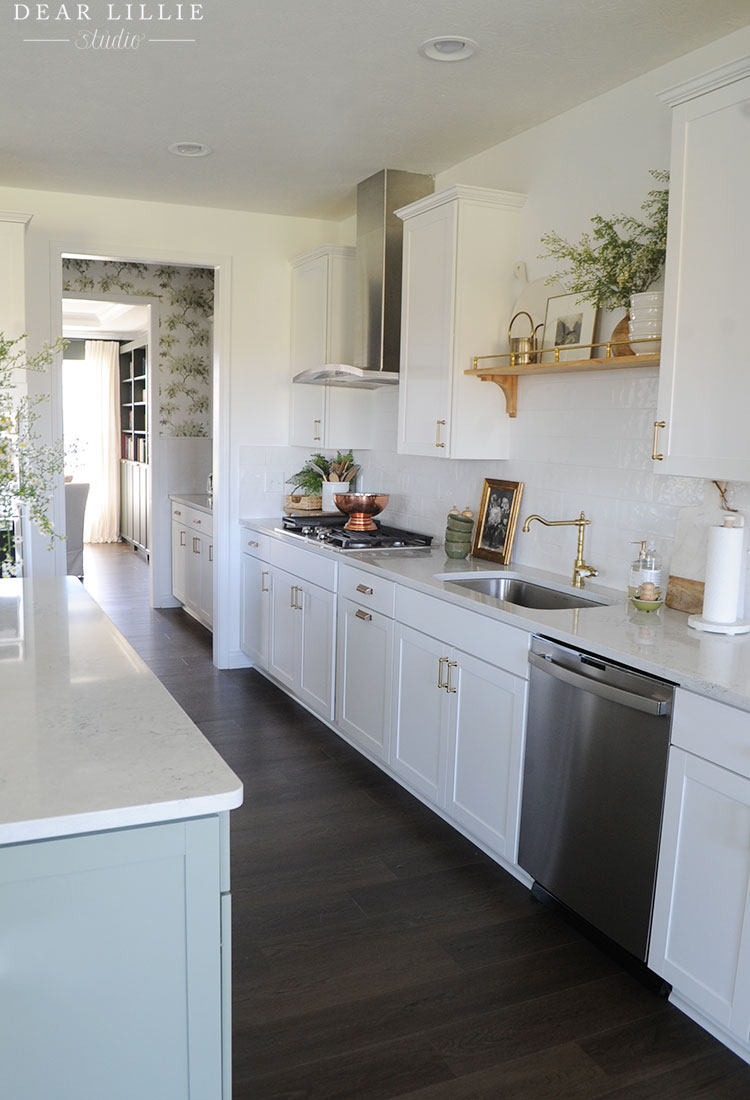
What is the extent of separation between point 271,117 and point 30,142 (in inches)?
46.1

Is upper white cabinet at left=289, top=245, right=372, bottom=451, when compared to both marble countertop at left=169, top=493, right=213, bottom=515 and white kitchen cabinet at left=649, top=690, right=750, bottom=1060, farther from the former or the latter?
white kitchen cabinet at left=649, top=690, right=750, bottom=1060

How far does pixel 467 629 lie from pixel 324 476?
8.32ft

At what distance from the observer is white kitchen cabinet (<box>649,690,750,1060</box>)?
6.63 feet

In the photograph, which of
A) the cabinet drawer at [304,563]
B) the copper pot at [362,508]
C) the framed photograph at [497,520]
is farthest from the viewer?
the copper pot at [362,508]

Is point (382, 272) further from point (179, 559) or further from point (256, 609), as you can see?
point (179, 559)

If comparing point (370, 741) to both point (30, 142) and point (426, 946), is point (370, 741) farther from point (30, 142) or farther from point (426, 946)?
point (30, 142)

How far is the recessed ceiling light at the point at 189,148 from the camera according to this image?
13.0 feet

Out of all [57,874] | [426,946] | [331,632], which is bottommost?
[426,946]

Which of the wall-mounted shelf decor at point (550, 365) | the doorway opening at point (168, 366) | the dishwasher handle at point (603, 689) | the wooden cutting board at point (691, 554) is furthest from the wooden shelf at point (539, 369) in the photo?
the doorway opening at point (168, 366)

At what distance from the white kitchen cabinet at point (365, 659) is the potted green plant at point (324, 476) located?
1301 millimetres

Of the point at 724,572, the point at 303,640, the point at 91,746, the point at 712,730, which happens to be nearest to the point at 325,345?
the point at 303,640

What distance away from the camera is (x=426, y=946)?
8.40ft

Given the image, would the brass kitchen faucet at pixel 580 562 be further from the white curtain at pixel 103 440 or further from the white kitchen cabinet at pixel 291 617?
the white curtain at pixel 103 440

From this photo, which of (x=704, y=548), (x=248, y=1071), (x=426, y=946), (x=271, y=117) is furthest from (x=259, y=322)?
(x=248, y=1071)
